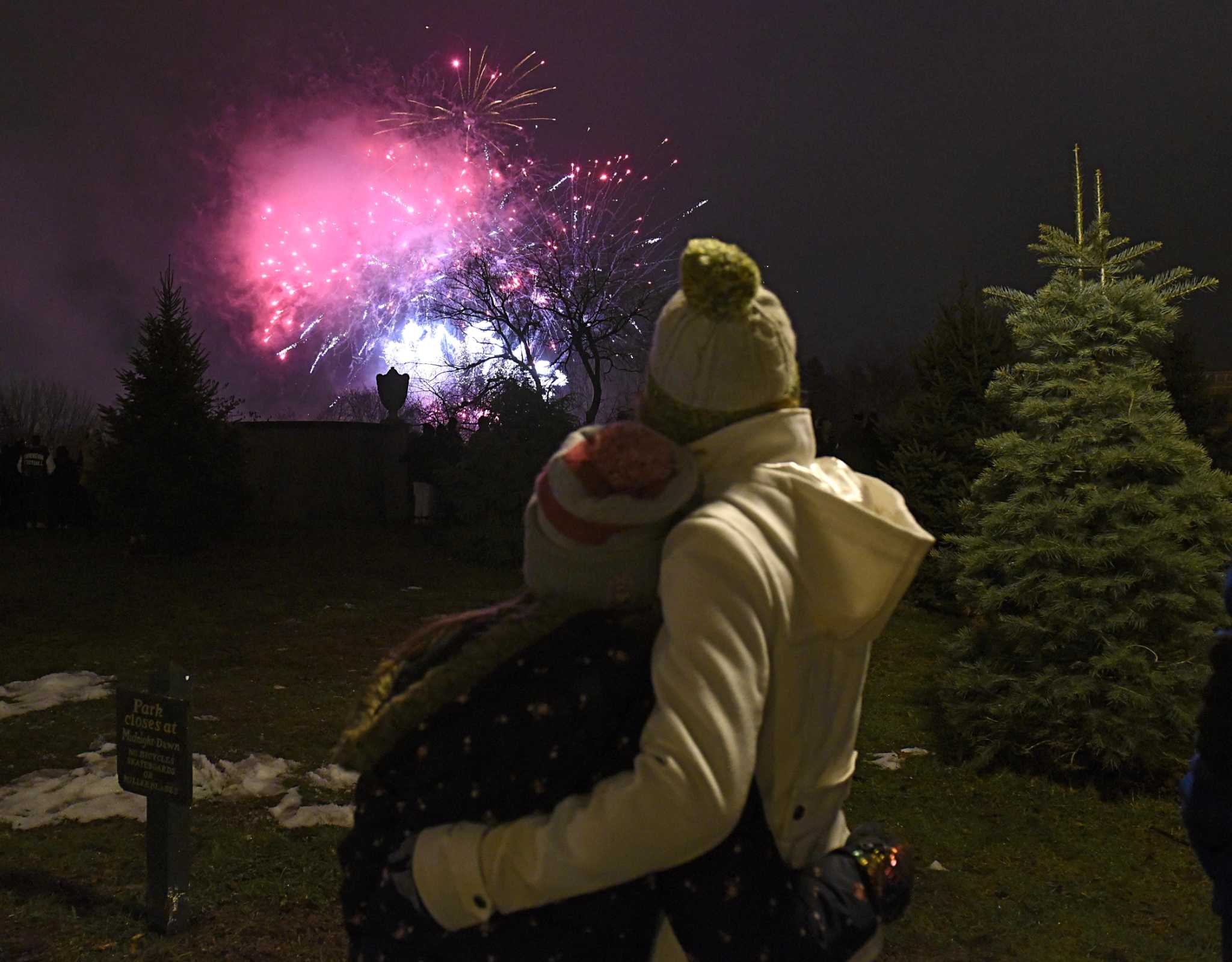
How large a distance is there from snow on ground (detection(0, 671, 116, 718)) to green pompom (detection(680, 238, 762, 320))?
7.34 metres

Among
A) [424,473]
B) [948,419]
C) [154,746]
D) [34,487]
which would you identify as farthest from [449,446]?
[154,746]

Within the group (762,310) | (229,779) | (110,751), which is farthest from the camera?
(110,751)

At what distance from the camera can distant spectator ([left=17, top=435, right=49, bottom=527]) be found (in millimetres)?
18234

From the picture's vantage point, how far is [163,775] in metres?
4.38

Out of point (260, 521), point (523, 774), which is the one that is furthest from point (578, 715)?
point (260, 521)

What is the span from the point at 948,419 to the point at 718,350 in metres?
11.0

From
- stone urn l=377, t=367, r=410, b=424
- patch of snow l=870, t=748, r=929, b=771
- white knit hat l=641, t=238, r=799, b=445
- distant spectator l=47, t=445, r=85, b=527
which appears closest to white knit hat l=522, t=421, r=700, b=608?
white knit hat l=641, t=238, r=799, b=445

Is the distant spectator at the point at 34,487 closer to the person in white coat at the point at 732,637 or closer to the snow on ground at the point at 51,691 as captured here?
the snow on ground at the point at 51,691

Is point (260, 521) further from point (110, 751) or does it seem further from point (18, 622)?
point (110, 751)

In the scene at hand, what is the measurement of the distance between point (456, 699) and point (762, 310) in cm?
80

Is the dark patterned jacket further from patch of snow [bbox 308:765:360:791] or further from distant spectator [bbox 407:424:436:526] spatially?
distant spectator [bbox 407:424:436:526]

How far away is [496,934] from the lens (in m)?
1.68

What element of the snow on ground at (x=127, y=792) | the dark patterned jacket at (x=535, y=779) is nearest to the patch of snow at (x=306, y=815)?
the snow on ground at (x=127, y=792)

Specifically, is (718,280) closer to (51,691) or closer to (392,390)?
(51,691)
